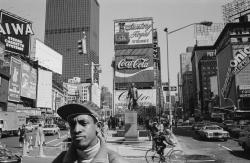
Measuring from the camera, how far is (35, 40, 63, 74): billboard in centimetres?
8281

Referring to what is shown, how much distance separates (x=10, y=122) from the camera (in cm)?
3534

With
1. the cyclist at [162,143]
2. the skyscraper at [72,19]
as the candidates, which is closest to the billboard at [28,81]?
the cyclist at [162,143]

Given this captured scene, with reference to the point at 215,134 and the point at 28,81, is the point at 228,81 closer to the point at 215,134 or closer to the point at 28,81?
the point at 28,81

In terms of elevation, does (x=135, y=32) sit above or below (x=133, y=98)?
above

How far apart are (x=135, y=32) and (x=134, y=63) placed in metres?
7.96

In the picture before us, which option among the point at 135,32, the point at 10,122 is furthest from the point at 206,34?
the point at 10,122

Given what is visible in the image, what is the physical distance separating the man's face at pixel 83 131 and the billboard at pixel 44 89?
82669 millimetres

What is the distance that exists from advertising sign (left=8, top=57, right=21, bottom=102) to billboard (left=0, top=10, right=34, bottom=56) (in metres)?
3.05

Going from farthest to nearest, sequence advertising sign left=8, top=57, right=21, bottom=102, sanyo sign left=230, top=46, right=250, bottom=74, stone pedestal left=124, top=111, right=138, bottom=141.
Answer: sanyo sign left=230, top=46, right=250, bottom=74 → advertising sign left=8, top=57, right=21, bottom=102 → stone pedestal left=124, top=111, right=138, bottom=141

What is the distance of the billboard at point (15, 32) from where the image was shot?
62.4 meters

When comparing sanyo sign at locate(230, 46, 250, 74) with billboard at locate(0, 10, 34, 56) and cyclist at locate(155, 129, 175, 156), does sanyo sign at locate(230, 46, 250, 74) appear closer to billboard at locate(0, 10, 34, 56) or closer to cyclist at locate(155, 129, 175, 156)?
billboard at locate(0, 10, 34, 56)

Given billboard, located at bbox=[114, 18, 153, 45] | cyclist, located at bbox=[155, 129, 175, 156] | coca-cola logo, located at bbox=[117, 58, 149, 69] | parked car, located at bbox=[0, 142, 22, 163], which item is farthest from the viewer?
billboard, located at bbox=[114, 18, 153, 45]

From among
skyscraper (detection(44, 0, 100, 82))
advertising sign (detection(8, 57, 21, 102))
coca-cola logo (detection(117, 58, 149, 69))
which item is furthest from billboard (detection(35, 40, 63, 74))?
skyscraper (detection(44, 0, 100, 82))

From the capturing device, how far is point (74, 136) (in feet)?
6.81
